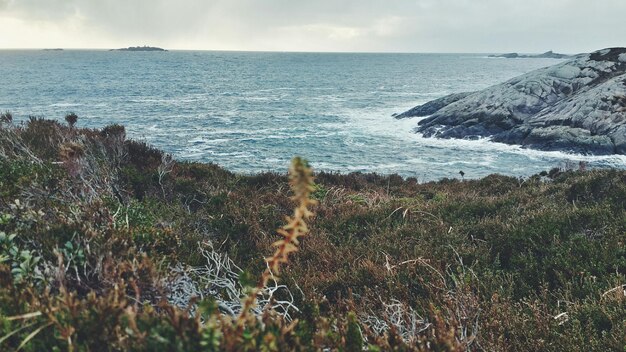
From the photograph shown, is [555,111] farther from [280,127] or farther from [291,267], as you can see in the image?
[291,267]

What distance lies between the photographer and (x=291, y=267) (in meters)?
5.59

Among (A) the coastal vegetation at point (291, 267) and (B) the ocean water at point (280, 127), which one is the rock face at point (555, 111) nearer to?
(B) the ocean water at point (280, 127)

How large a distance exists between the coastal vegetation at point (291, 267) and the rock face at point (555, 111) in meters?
22.7

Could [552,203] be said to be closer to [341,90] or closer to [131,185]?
[131,185]

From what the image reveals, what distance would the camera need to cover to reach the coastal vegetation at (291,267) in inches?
80.7

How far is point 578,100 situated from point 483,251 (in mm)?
30975

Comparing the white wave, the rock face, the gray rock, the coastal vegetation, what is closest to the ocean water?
the white wave

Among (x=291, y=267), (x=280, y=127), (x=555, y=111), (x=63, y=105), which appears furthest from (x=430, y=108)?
(x=291, y=267)

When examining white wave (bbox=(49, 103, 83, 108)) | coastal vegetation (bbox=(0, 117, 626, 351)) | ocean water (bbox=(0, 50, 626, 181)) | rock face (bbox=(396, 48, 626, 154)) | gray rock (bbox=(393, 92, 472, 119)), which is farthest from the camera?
white wave (bbox=(49, 103, 83, 108))

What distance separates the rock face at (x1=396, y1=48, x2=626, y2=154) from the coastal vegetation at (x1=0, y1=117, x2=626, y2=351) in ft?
74.4

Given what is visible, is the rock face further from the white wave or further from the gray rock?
the white wave

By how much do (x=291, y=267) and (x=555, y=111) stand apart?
32467mm

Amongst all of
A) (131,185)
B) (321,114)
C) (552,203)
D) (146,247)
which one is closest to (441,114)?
(321,114)

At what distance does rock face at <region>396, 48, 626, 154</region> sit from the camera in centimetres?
2803
